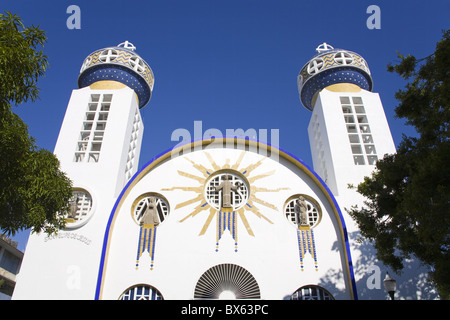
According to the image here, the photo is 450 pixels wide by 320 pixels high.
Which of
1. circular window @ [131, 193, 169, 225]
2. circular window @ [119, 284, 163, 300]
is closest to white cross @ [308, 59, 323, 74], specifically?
circular window @ [131, 193, 169, 225]

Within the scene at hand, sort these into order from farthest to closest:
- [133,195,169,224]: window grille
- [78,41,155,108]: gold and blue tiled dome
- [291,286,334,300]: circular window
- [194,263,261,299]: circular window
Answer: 1. [78,41,155,108]: gold and blue tiled dome
2. [133,195,169,224]: window grille
3. [194,263,261,299]: circular window
4. [291,286,334,300]: circular window

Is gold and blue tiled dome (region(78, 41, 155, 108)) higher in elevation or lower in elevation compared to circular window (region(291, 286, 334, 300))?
higher

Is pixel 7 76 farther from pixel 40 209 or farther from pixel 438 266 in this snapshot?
pixel 438 266

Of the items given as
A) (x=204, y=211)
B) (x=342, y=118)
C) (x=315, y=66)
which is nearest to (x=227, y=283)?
(x=204, y=211)

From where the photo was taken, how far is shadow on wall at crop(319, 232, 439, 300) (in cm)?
1441

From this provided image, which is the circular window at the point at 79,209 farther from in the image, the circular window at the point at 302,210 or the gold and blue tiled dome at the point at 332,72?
the gold and blue tiled dome at the point at 332,72

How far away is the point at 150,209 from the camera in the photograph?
650 inches

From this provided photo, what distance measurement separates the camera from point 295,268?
49.3 ft

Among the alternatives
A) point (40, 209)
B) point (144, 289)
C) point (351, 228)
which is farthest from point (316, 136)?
point (40, 209)

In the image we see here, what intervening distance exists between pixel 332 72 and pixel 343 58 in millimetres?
1175

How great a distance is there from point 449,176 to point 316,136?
47.3 ft

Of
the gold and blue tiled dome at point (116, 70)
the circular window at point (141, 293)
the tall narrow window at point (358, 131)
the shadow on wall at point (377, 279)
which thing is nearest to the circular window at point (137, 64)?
the gold and blue tiled dome at point (116, 70)

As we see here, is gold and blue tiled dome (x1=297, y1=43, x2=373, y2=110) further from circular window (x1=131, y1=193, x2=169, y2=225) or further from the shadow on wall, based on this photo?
circular window (x1=131, y1=193, x2=169, y2=225)

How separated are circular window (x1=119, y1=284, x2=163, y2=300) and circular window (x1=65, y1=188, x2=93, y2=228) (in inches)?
139
